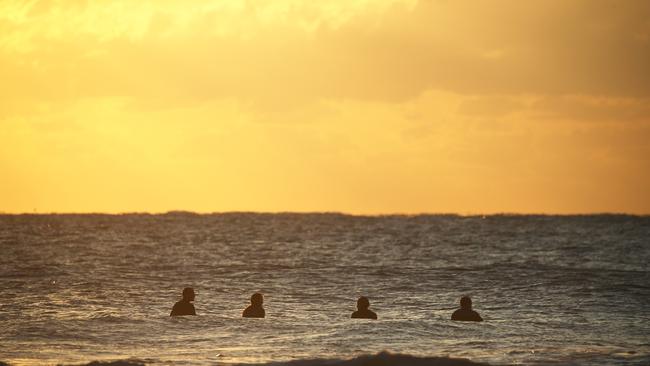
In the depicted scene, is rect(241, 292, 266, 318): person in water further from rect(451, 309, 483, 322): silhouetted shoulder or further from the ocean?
rect(451, 309, 483, 322): silhouetted shoulder

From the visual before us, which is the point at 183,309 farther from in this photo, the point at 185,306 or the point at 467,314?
the point at 467,314

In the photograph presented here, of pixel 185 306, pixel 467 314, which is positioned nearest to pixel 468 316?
pixel 467 314

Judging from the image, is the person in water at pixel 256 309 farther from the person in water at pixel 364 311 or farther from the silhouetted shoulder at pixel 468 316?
the silhouetted shoulder at pixel 468 316

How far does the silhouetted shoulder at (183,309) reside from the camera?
1515 inches

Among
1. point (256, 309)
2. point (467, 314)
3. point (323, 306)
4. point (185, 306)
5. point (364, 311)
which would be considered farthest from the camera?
point (323, 306)

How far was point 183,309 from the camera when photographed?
38.5 metres

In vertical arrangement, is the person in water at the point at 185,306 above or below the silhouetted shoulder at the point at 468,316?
above

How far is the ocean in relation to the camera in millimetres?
29625

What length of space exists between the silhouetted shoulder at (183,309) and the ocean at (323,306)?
1.22 ft

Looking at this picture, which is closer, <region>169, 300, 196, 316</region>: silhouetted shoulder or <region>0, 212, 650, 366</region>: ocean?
<region>0, 212, 650, 366</region>: ocean

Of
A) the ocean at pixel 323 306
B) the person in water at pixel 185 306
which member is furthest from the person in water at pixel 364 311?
the person in water at pixel 185 306

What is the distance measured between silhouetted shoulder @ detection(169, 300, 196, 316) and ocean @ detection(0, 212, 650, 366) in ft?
1.22

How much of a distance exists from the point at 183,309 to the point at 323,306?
684 centimetres

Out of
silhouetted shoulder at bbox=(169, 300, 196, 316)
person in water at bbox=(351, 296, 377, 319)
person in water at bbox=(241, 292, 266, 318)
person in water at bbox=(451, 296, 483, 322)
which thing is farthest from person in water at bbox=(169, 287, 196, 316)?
person in water at bbox=(451, 296, 483, 322)
